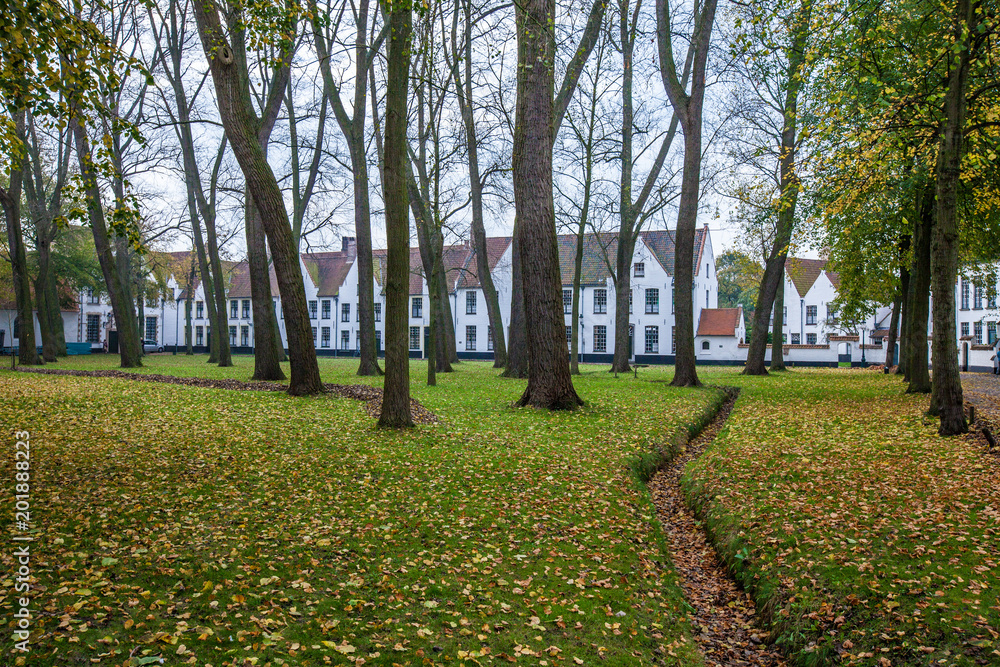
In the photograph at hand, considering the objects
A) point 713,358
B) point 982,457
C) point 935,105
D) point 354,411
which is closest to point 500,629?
point 982,457

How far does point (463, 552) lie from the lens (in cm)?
543

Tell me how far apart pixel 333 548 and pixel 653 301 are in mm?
46078

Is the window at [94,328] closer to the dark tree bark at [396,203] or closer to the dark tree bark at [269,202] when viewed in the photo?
the dark tree bark at [269,202]

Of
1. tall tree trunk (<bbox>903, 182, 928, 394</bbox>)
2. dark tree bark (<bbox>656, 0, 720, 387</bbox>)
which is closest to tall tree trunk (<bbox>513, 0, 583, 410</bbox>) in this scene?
dark tree bark (<bbox>656, 0, 720, 387</bbox>)

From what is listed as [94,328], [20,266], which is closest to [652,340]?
[20,266]

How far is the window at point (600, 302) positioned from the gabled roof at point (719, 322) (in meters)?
7.37

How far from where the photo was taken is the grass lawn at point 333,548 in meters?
3.81

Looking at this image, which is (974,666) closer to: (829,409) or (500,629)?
(500,629)

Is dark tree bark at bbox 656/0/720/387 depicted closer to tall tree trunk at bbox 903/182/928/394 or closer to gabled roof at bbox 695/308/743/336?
tall tree trunk at bbox 903/182/928/394

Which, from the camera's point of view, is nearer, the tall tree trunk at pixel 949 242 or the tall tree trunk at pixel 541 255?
the tall tree trunk at pixel 949 242

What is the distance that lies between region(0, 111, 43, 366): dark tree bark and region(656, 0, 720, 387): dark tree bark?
64.9 ft

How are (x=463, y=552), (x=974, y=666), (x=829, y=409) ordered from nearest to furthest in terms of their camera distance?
(x=974, y=666) → (x=463, y=552) → (x=829, y=409)

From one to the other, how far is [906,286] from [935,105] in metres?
15.8

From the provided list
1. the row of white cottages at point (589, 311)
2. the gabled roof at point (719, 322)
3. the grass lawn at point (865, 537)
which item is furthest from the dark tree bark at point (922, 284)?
the gabled roof at point (719, 322)
